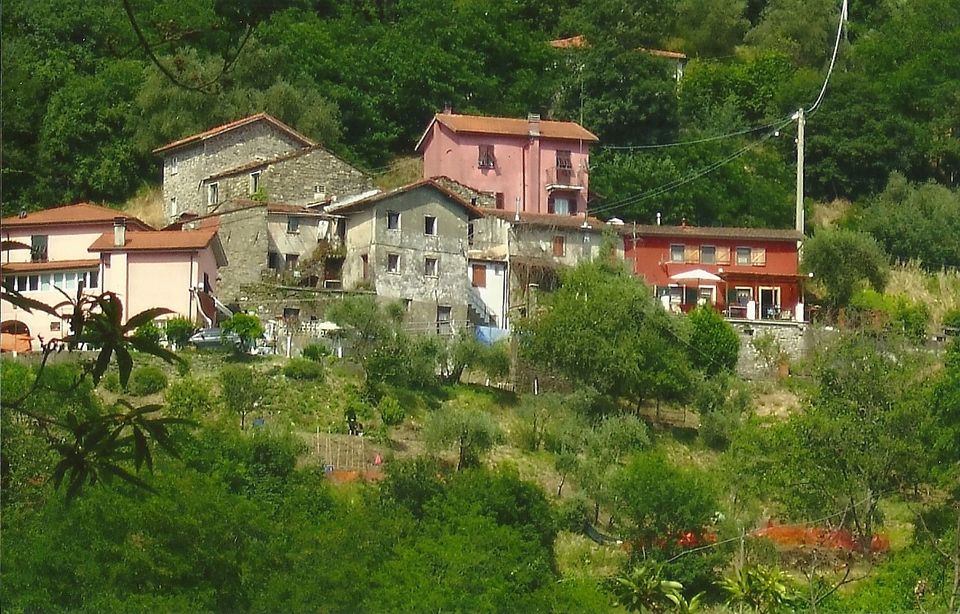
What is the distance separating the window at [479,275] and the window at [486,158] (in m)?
7.70

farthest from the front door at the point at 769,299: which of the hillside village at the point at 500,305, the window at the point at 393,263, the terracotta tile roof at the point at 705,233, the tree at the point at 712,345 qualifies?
the window at the point at 393,263

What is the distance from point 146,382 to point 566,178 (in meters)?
19.1

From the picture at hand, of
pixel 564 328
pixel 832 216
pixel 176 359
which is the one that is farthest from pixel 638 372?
pixel 176 359

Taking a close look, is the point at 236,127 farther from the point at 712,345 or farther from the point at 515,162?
the point at 712,345

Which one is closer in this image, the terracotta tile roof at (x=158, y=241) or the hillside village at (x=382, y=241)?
the terracotta tile roof at (x=158, y=241)

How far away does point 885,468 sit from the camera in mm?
35375

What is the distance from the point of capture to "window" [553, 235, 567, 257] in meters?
46.2

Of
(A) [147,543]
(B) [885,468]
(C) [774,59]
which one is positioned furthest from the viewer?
(C) [774,59]

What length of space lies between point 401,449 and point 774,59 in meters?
33.2

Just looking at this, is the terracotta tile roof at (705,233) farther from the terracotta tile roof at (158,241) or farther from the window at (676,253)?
the terracotta tile roof at (158,241)

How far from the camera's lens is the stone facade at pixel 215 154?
47.5 m

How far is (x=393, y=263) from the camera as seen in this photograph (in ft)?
141

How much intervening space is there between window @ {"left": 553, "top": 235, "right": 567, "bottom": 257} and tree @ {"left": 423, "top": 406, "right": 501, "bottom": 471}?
435 inches

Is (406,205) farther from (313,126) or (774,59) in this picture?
(774,59)
